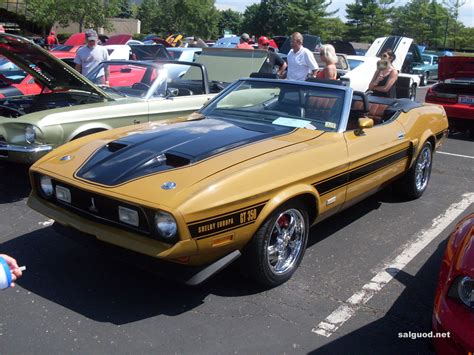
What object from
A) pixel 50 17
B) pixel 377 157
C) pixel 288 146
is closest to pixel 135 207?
pixel 288 146

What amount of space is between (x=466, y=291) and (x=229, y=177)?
57.7 inches

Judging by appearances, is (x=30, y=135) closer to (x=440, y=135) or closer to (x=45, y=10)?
(x=440, y=135)

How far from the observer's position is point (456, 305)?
7.73 feet

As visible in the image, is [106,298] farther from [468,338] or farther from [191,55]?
[191,55]

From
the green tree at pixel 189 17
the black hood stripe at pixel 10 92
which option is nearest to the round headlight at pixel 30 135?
the black hood stripe at pixel 10 92

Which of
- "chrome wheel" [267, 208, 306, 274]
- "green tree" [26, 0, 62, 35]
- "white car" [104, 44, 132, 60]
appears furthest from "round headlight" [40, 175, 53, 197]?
"green tree" [26, 0, 62, 35]

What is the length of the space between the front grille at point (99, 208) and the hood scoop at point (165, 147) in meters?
0.11

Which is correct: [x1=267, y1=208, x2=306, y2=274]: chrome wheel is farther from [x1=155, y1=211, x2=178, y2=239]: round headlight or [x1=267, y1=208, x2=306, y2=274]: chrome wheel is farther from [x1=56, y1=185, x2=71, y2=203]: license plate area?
[x1=56, y1=185, x2=71, y2=203]: license plate area

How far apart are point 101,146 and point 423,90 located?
17677 mm

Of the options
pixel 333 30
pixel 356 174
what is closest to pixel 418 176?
pixel 356 174

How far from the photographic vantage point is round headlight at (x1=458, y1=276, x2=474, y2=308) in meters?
2.34

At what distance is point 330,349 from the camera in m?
2.85

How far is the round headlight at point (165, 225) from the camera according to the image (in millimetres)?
2861

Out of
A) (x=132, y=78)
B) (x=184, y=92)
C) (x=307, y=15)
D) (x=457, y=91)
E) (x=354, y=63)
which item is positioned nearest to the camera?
(x=184, y=92)
